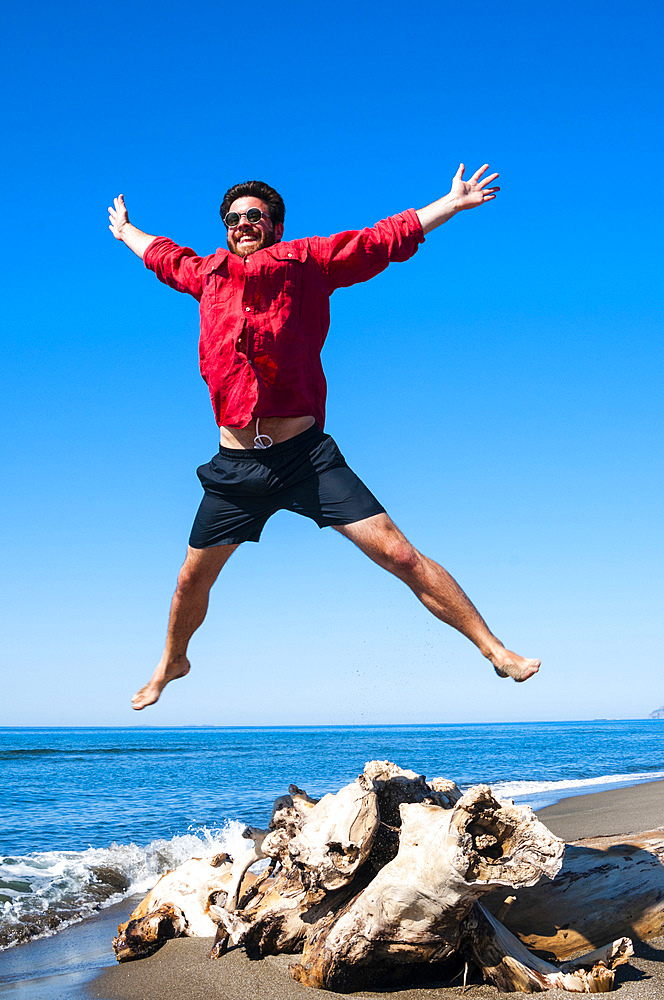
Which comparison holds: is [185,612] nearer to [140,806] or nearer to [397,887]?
[397,887]

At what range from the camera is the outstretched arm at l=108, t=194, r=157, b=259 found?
4754 millimetres

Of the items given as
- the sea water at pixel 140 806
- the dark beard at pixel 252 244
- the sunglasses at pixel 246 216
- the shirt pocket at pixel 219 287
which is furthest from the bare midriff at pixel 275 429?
the sea water at pixel 140 806

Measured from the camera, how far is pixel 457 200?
425 centimetres

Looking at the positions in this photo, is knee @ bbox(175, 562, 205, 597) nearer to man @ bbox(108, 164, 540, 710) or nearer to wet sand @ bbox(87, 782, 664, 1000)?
man @ bbox(108, 164, 540, 710)

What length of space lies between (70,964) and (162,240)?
16.0 feet

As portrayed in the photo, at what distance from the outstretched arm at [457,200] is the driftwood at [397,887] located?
3054 millimetres

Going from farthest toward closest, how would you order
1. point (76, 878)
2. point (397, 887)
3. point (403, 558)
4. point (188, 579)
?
1. point (76, 878)
2. point (188, 579)
3. point (403, 558)
4. point (397, 887)

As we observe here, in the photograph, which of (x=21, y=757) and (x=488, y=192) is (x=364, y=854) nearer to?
(x=488, y=192)

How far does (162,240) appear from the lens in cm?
468

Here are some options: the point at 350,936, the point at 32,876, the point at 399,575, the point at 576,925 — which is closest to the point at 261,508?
the point at 399,575

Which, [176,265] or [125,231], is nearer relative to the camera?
[176,265]

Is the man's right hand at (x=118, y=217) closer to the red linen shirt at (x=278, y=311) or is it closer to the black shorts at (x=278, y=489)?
the red linen shirt at (x=278, y=311)

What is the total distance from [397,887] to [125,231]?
424cm

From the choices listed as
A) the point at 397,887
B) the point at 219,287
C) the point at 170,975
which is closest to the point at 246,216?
the point at 219,287
